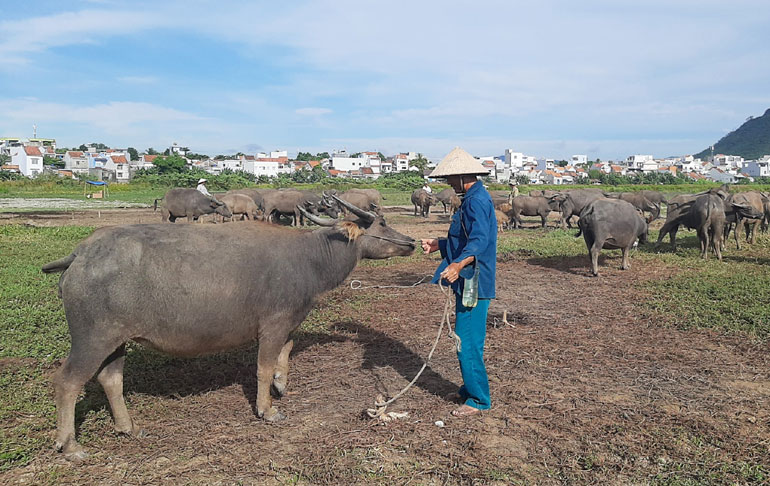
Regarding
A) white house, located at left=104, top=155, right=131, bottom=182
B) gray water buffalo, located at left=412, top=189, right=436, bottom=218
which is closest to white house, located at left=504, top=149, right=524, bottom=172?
white house, located at left=104, top=155, right=131, bottom=182

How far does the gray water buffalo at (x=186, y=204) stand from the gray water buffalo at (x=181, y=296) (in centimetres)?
1380

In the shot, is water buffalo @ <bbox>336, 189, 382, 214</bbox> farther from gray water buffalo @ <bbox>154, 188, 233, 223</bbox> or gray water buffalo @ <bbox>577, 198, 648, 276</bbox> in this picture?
gray water buffalo @ <bbox>577, 198, 648, 276</bbox>

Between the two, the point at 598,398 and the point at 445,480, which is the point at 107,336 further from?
the point at 598,398

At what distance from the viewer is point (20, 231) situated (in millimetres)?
15383

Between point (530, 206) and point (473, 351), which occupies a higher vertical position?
point (530, 206)

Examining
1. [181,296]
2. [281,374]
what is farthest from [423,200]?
[181,296]

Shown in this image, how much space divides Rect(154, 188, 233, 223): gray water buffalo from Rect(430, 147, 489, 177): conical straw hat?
14.6m

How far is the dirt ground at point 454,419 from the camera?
12.2 feet

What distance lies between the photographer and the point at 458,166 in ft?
15.8

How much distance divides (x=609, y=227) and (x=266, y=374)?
28.0 feet

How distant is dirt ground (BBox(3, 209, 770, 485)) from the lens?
12.2ft

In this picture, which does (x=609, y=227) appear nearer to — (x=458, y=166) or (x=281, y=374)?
(x=458, y=166)

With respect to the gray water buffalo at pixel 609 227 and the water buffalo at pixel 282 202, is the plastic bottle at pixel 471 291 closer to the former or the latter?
the gray water buffalo at pixel 609 227

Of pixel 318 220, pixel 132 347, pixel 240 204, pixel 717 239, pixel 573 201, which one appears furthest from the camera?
pixel 573 201
